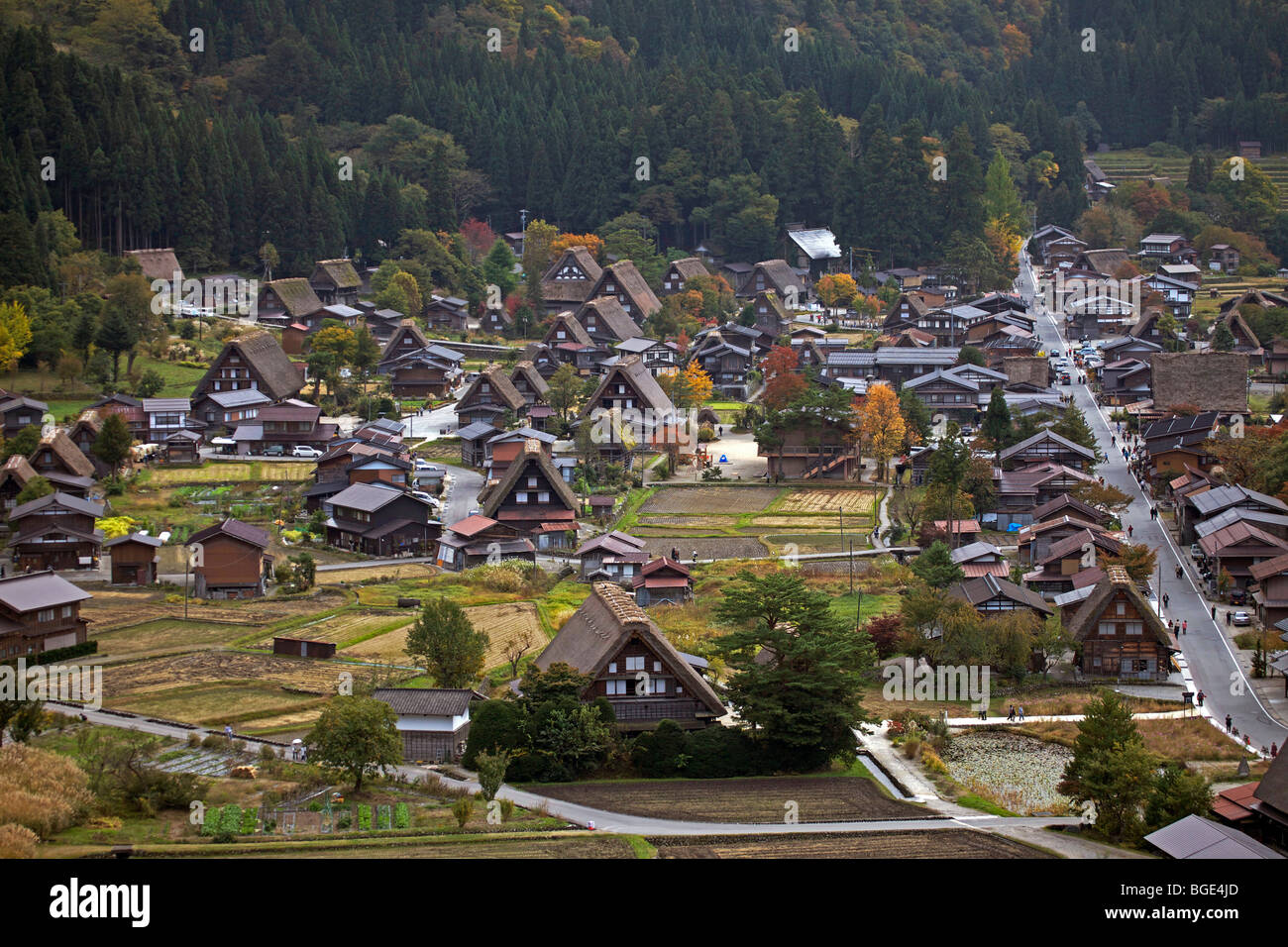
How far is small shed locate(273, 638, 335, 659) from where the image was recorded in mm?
28062

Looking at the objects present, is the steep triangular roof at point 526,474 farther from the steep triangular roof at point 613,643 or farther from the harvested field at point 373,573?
→ the steep triangular roof at point 613,643

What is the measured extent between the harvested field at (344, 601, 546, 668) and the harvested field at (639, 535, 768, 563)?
567 cm

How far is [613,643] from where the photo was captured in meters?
22.3

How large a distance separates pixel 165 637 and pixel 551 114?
173 feet

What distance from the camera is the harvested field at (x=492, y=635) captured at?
91.4 feet

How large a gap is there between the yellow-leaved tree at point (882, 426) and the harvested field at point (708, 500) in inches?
126

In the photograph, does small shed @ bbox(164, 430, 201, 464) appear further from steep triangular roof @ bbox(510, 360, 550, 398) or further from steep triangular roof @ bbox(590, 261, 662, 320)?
steep triangular roof @ bbox(590, 261, 662, 320)

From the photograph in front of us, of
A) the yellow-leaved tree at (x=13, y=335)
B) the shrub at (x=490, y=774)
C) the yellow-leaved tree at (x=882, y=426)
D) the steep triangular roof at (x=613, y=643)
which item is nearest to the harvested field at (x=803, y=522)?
the yellow-leaved tree at (x=882, y=426)

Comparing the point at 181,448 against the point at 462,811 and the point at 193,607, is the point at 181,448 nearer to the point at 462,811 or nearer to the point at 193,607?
the point at 193,607

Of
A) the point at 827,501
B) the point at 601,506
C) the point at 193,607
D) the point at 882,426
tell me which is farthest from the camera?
the point at 882,426

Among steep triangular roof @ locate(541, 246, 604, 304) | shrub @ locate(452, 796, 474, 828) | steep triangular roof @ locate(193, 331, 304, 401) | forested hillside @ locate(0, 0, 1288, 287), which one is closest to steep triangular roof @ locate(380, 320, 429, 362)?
steep triangular roof @ locate(193, 331, 304, 401)

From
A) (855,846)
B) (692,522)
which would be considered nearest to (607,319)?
(692,522)
